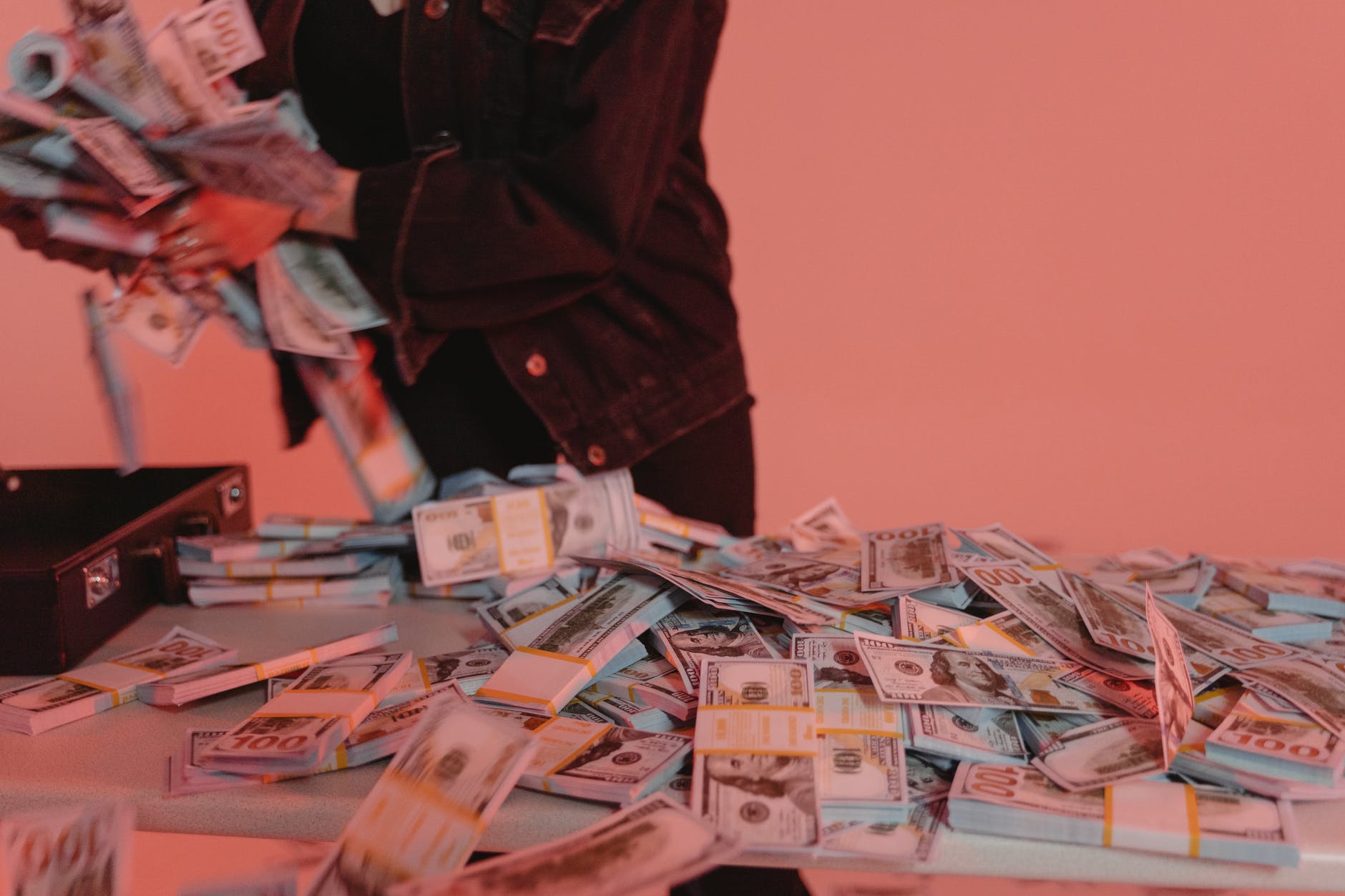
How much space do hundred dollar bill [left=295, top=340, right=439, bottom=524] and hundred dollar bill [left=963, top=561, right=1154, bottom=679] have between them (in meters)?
0.66

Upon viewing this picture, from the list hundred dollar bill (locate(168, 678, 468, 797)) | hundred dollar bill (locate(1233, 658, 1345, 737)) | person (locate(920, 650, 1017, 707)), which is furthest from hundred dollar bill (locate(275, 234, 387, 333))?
hundred dollar bill (locate(1233, 658, 1345, 737))

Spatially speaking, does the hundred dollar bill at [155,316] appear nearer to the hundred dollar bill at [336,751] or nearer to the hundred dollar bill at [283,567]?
the hundred dollar bill at [283,567]

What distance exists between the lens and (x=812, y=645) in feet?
2.65

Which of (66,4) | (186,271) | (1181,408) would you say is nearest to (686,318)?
(186,271)

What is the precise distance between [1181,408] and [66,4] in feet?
7.63

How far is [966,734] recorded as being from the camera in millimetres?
706

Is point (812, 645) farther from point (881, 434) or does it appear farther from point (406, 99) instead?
point (881, 434)

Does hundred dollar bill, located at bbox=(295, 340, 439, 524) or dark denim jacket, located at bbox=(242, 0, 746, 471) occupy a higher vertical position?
dark denim jacket, located at bbox=(242, 0, 746, 471)

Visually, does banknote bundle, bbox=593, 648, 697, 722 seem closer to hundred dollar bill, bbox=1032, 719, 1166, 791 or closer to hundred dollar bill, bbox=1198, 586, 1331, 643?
hundred dollar bill, bbox=1032, 719, 1166, 791

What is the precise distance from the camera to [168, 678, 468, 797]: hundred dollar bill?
2.29 ft

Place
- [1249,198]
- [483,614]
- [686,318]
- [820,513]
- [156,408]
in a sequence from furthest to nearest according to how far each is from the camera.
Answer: [156,408] < [1249,198] < [820,513] < [686,318] < [483,614]

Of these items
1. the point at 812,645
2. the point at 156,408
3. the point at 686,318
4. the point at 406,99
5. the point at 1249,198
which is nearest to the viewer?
the point at 812,645

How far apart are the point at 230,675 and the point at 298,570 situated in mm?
273

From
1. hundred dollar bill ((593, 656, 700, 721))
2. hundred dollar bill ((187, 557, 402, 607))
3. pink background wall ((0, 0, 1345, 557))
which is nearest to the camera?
hundred dollar bill ((593, 656, 700, 721))
